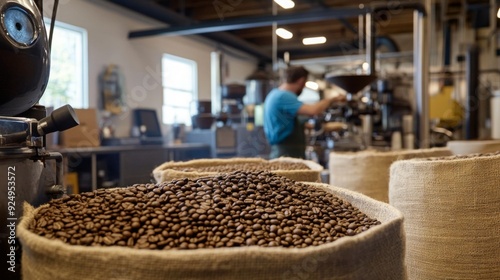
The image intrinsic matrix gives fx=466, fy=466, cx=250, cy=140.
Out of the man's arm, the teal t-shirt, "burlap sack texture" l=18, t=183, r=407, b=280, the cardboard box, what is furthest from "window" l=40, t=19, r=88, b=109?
"burlap sack texture" l=18, t=183, r=407, b=280

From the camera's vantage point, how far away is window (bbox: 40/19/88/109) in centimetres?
491

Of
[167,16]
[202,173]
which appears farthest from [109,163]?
[202,173]

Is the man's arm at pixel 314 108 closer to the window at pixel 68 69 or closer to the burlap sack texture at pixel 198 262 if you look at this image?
the burlap sack texture at pixel 198 262

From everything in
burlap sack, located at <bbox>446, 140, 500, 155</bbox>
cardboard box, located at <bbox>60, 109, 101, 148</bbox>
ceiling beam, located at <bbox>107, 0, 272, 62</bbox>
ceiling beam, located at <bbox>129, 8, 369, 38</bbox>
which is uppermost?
ceiling beam, located at <bbox>107, 0, 272, 62</bbox>

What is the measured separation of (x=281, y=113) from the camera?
297cm

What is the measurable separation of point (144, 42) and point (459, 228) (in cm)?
596

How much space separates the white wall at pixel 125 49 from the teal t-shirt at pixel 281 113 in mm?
2931

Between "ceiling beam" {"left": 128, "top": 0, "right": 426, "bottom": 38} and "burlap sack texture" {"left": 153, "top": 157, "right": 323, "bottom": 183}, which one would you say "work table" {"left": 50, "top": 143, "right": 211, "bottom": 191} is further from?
"burlap sack texture" {"left": 153, "top": 157, "right": 323, "bottom": 183}

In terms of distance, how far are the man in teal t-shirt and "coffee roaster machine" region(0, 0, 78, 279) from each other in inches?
85.6

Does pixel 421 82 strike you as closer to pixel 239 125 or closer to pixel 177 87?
pixel 239 125

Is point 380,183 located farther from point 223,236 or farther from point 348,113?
Answer: point 348,113

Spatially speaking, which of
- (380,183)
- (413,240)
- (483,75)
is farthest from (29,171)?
(483,75)

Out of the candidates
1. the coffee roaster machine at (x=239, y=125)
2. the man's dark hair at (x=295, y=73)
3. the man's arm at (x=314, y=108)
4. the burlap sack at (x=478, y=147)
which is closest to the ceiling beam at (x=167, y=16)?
the coffee roaster machine at (x=239, y=125)

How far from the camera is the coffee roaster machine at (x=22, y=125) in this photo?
71cm
